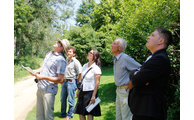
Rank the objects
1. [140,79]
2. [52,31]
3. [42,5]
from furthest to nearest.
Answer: [52,31], [42,5], [140,79]

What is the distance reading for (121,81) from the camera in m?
3.12

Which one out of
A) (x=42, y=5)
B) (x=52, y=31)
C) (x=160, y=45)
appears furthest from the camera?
(x=52, y=31)

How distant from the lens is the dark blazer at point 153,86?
6.05 ft

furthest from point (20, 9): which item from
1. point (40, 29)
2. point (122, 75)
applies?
point (122, 75)

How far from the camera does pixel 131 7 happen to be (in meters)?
6.29

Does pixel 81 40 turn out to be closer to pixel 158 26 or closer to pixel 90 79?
pixel 158 26

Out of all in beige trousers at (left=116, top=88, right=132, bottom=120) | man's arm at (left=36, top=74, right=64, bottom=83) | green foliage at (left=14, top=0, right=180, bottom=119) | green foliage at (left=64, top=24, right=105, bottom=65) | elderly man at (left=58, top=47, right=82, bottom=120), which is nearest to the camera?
man's arm at (left=36, top=74, right=64, bottom=83)

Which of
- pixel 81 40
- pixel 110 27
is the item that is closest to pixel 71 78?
pixel 110 27

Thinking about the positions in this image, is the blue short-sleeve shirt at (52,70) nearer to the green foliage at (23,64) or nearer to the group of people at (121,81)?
the group of people at (121,81)

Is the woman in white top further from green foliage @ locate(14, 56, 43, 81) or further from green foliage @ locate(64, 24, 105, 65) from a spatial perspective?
green foliage @ locate(64, 24, 105, 65)

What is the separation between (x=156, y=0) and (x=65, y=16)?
19.5 metres

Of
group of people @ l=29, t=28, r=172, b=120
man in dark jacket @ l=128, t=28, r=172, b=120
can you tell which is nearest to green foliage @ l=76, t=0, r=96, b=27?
group of people @ l=29, t=28, r=172, b=120

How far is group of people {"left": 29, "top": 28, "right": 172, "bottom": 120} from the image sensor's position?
1871 millimetres

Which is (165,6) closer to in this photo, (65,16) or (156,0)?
(156,0)
